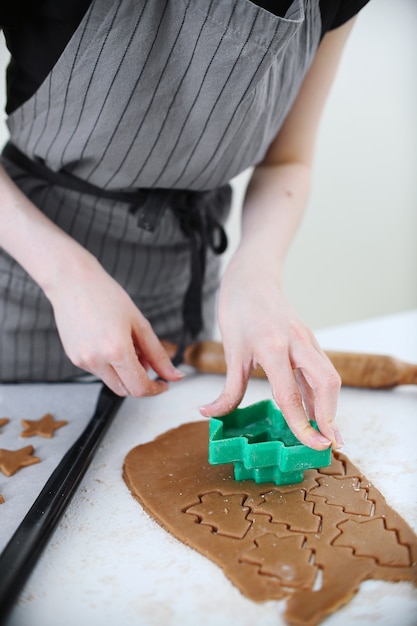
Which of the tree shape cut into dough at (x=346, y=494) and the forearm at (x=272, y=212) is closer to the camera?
the tree shape cut into dough at (x=346, y=494)

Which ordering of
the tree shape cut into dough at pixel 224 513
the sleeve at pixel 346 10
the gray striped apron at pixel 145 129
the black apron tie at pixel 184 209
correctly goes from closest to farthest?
the tree shape cut into dough at pixel 224 513, the gray striped apron at pixel 145 129, the sleeve at pixel 346 10, the black apron tie at pixel 184 209

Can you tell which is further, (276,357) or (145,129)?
(145,129)

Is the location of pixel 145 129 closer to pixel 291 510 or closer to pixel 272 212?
pixel 272 212

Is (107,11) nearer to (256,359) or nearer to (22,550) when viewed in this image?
(256,359)

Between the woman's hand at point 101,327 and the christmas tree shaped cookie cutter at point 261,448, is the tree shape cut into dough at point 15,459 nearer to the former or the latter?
the woman's hand at point 101,327

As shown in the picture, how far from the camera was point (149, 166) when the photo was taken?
2.89ft

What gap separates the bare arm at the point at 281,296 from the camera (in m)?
0.70

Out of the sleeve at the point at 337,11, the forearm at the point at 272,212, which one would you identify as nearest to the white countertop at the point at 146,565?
the forearm at the point at 272,212

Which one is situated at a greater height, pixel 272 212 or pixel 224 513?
pixel 272 212

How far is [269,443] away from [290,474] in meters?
0.06

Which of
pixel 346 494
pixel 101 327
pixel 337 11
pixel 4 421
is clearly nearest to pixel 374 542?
pixel 346 494

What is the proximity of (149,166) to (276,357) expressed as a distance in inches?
→ 13.7

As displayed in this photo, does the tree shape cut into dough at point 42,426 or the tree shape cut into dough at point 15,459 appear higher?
the tree shape cut into dough at point 15,459

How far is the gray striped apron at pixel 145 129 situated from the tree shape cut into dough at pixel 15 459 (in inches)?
11.8
